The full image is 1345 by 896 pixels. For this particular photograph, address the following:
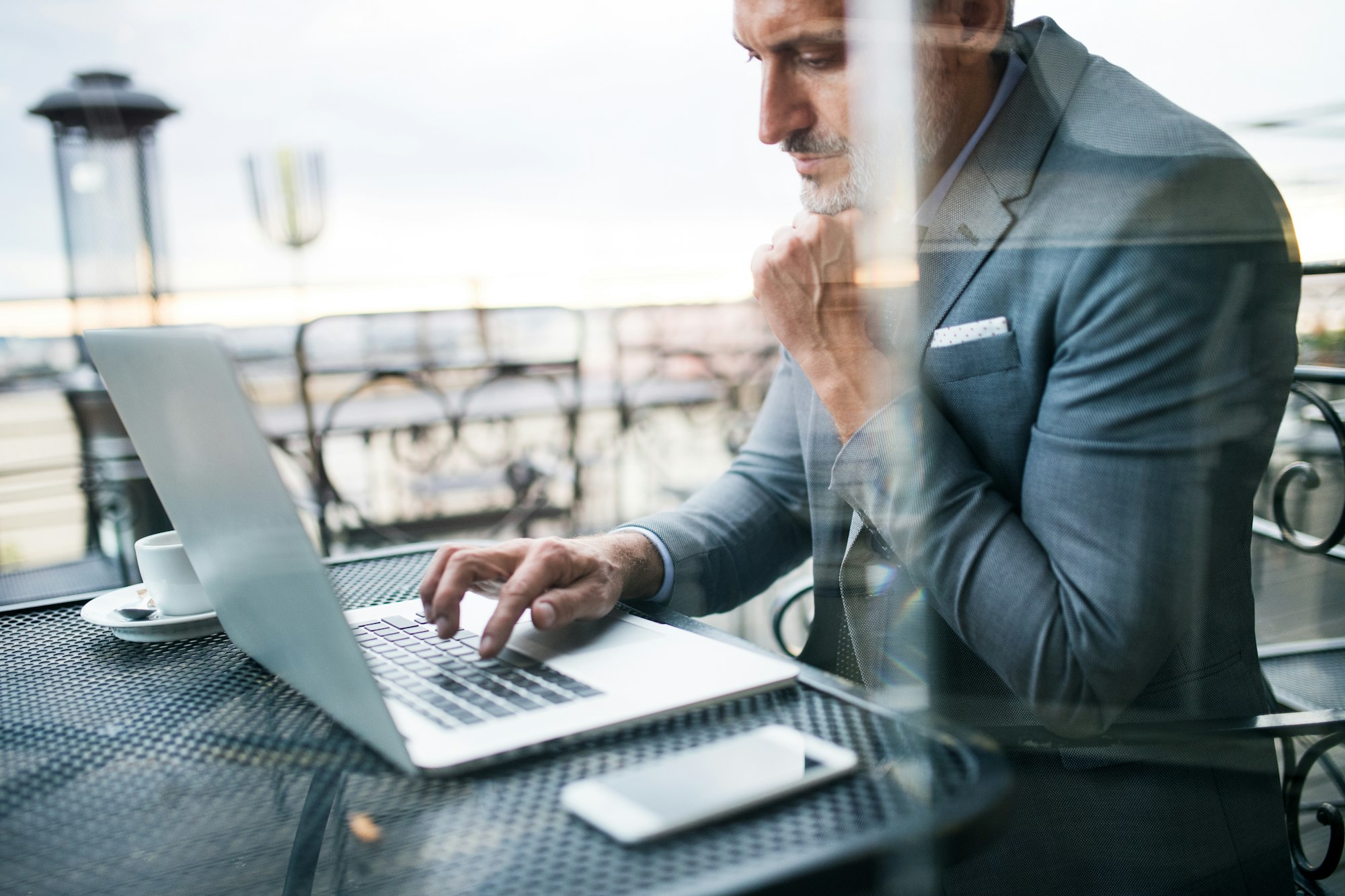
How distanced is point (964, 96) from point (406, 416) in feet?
5.95

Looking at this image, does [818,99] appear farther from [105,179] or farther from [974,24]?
[105,179]

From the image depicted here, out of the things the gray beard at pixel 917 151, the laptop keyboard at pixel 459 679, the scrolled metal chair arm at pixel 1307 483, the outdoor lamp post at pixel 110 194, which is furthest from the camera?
the outdoor lamp post at pixel 110 194

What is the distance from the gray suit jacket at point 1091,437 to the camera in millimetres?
650

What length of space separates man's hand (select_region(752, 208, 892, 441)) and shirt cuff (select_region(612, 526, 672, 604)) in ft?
0.64

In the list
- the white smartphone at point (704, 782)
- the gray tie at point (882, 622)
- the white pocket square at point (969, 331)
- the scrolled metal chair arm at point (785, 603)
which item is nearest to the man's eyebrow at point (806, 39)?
the white pocket square at point (969, 331)

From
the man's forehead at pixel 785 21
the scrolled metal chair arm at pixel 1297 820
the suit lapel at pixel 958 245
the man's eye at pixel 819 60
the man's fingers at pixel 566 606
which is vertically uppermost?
the man's forehead at pixel 785 21

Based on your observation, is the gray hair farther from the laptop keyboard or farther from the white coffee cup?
the white coffee cup

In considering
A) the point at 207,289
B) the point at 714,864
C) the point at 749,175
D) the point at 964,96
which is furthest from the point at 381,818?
the point at 207,289

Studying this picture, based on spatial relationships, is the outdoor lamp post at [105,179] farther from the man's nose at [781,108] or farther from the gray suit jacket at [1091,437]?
the gray suit jacket at [1091,437]

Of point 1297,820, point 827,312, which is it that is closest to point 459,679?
point 827,312

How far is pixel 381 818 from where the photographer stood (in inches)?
16.5

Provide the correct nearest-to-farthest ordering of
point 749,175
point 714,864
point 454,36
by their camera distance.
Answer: point 714,864 → point 749,175 → point 454,36

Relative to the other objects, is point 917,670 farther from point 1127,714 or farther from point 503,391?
point 503,391

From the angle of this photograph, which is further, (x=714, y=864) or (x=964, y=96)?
Result: (x=964, y=96)
